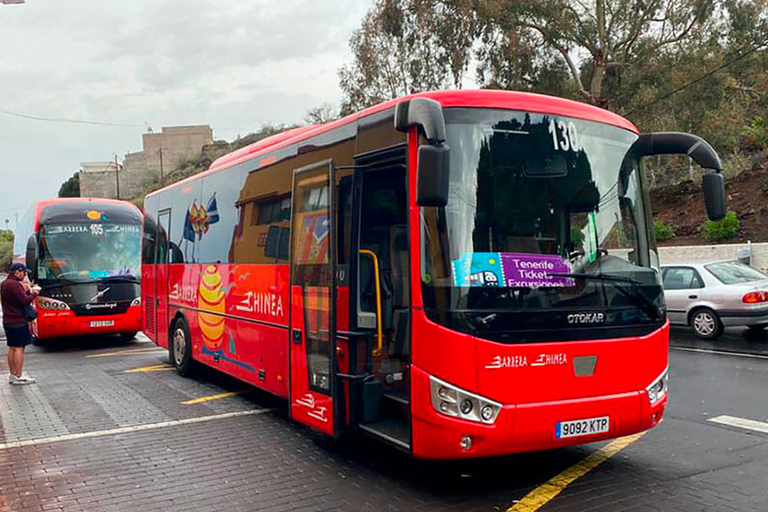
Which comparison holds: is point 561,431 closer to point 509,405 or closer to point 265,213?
point 509,405

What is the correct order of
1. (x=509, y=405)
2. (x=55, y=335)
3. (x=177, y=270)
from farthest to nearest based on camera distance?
1. (x=55, y=335)
2. (x=177, y=270)
3. (x=509, y=405)

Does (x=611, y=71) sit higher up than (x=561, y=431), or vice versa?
(x=611, y=71)

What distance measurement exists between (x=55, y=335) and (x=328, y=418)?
429 inches

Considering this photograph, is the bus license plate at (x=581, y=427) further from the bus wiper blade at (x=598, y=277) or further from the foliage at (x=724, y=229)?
the foliage at (x=724, y=229)

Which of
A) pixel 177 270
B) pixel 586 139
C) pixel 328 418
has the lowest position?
pixel 328 418

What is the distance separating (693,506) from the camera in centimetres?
511

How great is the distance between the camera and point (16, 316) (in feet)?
34.6

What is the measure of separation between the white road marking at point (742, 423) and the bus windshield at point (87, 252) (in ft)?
41.0

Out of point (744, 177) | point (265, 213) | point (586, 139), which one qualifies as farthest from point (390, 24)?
point (586, 139)

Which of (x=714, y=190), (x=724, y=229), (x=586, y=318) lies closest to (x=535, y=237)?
(x=586, y=318)

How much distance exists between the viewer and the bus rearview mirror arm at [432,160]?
4781 mm

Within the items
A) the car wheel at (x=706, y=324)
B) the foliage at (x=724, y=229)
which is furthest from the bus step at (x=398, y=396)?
the foliage at (x=724, y=229)

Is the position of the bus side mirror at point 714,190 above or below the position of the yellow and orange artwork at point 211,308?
above

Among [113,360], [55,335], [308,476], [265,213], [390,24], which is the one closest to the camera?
[308,476]
